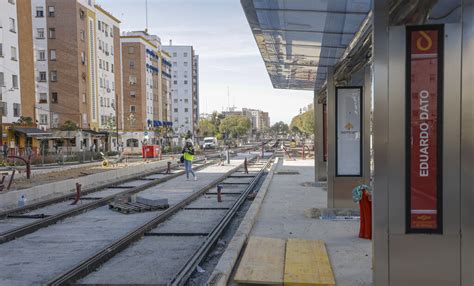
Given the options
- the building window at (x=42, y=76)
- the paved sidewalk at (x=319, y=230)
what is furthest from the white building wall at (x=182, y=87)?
the paved sidewalk at (x=319, y=230)

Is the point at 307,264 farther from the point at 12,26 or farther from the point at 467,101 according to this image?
the point at 12,26

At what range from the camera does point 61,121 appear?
62.0m

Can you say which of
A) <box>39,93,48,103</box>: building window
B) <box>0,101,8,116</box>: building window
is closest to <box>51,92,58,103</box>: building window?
<box>39,93,48,103</box>: building window

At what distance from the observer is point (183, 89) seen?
14375 centimetres

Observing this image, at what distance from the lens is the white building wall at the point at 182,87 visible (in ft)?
466

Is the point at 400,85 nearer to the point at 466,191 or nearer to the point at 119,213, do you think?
the point at 466,191

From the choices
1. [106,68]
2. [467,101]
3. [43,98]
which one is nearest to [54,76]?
[43,98]

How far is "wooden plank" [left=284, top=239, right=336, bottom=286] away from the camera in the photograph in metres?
5.84

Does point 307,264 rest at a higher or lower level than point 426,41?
lower

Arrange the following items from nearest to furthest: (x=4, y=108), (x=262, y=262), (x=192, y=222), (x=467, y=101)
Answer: (x=467, y=101) < (x=262, y=262) < (x=192, y=222) < (x=4, y=108)

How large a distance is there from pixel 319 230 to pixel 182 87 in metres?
136

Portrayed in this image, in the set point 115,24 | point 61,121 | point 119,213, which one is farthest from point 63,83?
point 119,213

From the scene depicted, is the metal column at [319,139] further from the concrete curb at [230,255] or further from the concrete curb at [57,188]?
the concrete curb at [57,188]

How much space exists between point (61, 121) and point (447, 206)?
61554mm
